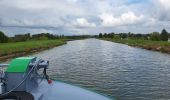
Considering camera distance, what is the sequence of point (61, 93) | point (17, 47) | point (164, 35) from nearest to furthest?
point (61, 93) → point (17, 47) → point (164, 35)

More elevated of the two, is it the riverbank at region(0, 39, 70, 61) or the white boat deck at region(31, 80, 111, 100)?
the white boat deck at region(31, 80, 111, 100)

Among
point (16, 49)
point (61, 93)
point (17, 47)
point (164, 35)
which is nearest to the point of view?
point (61, 93)

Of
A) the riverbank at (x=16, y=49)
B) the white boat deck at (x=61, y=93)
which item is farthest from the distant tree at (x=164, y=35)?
the white boat deck at (x=61, y=93)

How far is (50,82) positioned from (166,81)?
16.6 m

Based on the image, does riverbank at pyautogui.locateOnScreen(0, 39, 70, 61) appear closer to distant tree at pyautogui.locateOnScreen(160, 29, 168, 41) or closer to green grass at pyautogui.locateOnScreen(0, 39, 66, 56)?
green grass at pyautogui.locateOnScreen(0, 39, 66, 56)

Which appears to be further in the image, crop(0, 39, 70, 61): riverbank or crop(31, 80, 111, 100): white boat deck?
crop(0, 39, 70, 61): riverbank

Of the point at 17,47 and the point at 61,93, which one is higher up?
the point at 61,93

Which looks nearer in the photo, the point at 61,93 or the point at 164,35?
the point at 61,93

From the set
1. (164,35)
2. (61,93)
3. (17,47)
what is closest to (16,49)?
(17,47)

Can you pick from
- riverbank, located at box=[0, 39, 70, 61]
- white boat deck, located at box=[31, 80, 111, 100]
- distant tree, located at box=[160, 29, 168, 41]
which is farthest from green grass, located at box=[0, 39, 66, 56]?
distant tree, located at box=[160, 29, 168, 41]

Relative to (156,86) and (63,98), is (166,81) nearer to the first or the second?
(156,86)

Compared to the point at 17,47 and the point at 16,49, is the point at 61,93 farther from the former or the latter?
the point at 17,47

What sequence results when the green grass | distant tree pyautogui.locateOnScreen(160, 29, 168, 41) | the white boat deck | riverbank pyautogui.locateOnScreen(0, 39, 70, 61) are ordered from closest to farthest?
1. the white boat deck
2. riverbank pyautogui.locateOnScreen(0, 39, 70, 61)
3. the green grass
4. distant tree pyautogui.locateOnScreen(160, 29, 168, 41)

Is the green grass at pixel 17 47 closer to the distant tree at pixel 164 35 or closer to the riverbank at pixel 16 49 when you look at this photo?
the riverbank at pixel 16 49
